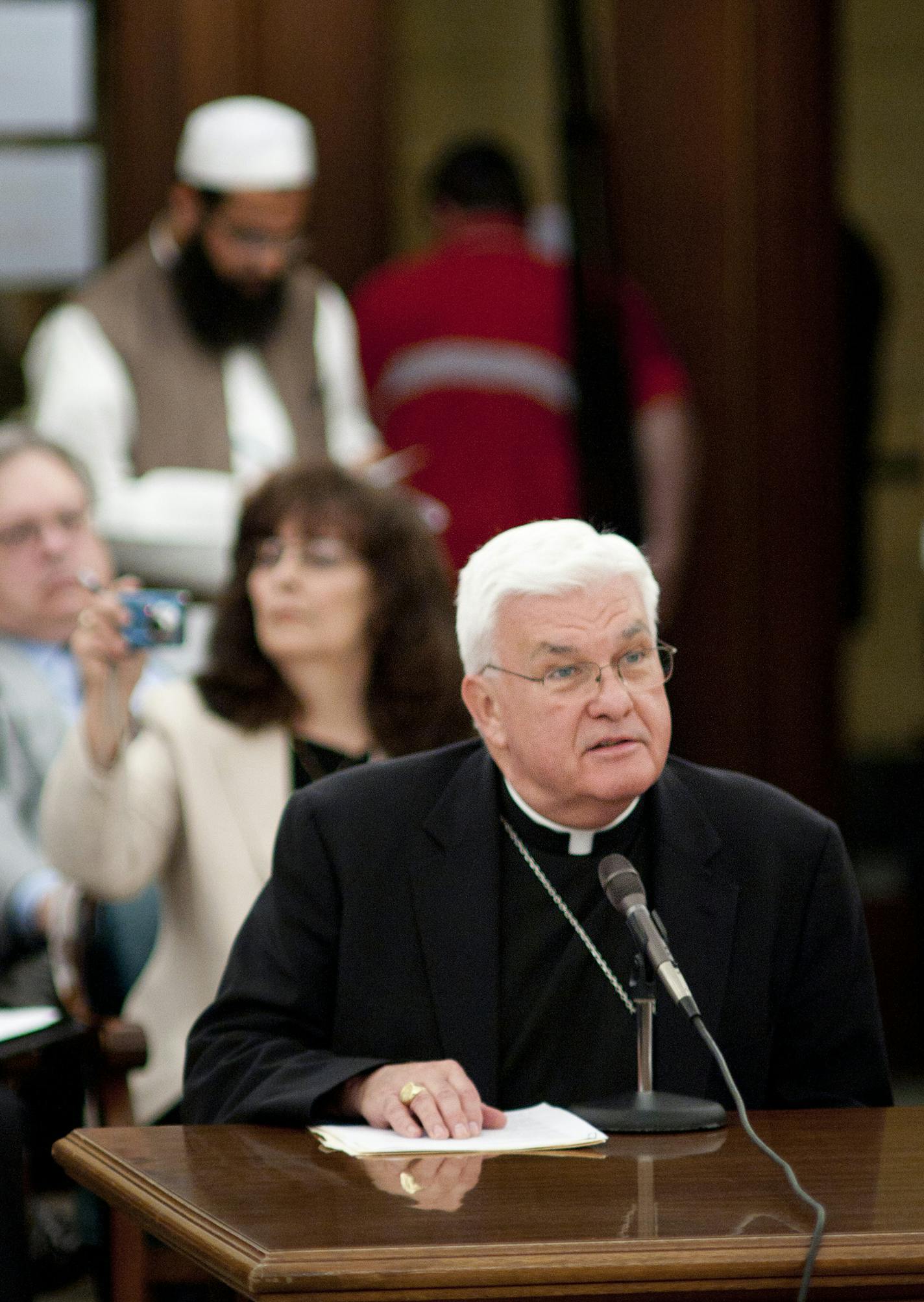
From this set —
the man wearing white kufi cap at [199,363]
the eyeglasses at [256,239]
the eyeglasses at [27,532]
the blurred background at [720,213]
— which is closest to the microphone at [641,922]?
the eyeglasses at [27,532]

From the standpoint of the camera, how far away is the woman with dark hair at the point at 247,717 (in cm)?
338

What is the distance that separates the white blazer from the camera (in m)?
3.38

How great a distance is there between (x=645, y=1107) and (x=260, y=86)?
13.4 feet

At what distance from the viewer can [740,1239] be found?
6.13 feet

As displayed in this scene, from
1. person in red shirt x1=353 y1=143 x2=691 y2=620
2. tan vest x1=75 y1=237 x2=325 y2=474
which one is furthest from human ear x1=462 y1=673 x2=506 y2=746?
person in red shirt x1=353 y1=143 x2=691 y2=620

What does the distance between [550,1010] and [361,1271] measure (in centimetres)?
89

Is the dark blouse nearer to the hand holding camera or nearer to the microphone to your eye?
the hand holding camera

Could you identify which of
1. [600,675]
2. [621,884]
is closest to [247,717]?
[600,675]

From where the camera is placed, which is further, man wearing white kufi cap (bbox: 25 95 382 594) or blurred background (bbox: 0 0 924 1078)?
blurred background (bbox: 0 0 924 1078)

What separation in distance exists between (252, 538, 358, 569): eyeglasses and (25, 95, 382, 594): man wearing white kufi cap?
104 cm

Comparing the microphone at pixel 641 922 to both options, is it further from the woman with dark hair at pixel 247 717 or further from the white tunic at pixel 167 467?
the white tunic at pixel 167 467

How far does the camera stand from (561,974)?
2682 millimetres

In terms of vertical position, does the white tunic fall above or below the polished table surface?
above

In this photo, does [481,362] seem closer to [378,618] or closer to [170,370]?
[170,370]
